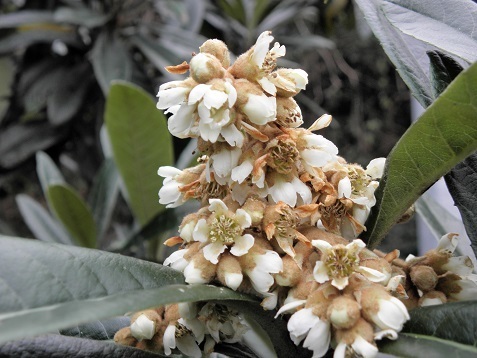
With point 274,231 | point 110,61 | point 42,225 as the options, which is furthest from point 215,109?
point 110,61

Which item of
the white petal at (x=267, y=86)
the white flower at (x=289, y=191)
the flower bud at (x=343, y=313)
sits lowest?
the flower bud at (x=343, y=313)

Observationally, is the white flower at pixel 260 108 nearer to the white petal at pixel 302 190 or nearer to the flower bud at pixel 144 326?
the white petal at pixel 302 190

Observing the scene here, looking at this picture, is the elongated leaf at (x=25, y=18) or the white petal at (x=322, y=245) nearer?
the white petal at (x=322, y=245)

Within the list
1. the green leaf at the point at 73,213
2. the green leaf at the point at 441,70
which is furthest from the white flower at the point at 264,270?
the green leaf at the point at 73,213

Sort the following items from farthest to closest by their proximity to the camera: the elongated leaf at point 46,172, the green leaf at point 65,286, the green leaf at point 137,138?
the elongated leaf at point 46,172 < the green leaf at point 137,138 < the green leaf at point 65,286

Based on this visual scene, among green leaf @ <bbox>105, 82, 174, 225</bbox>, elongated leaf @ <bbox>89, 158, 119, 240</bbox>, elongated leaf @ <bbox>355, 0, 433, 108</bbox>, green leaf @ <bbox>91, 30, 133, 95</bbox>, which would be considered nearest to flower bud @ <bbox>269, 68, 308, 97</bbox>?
elongated leaf @ <bbox>355, 0, 433, 108</bbox>

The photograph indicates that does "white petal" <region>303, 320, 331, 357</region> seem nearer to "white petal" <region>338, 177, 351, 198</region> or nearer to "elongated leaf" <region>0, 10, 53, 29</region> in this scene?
"white petal" <region>338, 177, 351, 198</region>

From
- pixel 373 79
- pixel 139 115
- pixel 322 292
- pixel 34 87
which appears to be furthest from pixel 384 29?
pixel 373 79
